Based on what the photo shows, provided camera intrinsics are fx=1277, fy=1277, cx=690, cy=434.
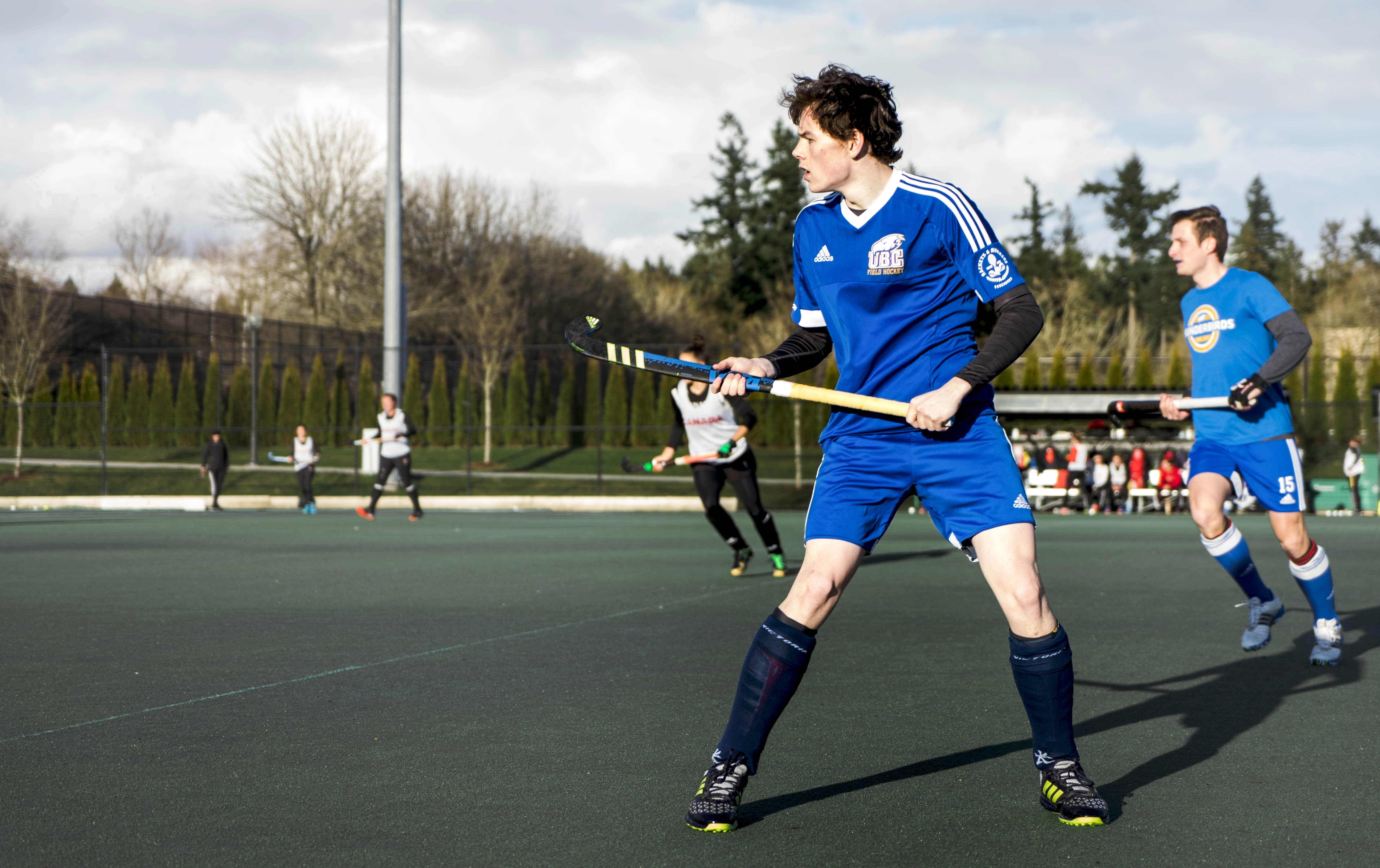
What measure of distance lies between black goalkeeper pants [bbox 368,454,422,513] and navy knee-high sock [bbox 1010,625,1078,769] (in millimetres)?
17255

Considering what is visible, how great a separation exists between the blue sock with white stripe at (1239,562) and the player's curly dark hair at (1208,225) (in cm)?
145

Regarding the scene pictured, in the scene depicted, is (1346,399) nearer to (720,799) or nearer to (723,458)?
(723,458)

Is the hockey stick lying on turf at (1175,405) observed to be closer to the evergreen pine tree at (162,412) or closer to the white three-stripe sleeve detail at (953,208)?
the white three-stripe sleeve detail at (953,208)

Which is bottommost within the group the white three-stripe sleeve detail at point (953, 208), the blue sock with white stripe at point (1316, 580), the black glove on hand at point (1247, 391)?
the blue sock with white stripe at point (1316, 580)

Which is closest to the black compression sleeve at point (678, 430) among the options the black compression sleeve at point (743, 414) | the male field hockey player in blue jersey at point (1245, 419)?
the black compression sleeve at point (743, 414)

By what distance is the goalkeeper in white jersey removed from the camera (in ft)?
35.7

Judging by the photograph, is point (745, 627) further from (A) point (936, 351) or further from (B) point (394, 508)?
(B) point (394, 508)

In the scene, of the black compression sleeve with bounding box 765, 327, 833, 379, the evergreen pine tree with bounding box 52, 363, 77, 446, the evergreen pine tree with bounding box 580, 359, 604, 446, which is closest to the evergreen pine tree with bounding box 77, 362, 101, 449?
the evergreen pine tree with bounding box 52, 363, 77, 446

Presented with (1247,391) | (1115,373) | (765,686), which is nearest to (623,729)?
(765,686)

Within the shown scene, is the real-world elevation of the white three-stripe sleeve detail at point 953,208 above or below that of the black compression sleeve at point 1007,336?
above

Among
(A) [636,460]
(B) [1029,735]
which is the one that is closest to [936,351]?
(B) [1029,735]

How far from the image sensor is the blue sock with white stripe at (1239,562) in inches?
263

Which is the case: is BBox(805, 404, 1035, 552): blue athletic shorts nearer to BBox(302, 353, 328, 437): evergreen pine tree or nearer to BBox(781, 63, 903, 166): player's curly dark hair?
BBox(781, 63, 903, 166): player's curly dark hair

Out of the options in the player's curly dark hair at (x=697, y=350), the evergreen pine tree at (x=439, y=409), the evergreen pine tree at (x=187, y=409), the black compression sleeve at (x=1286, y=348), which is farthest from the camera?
the evergreen pine tree at (x=187, y=409)
